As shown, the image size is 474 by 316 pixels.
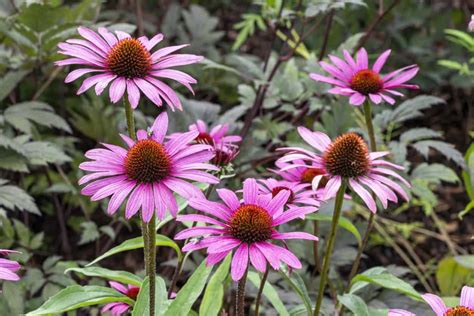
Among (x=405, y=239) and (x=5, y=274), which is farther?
(x=405, y=239)

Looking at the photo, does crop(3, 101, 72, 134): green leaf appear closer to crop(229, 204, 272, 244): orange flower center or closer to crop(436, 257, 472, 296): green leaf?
crop(229, 204, 272, 244): orange flower center

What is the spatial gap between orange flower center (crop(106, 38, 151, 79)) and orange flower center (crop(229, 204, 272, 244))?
343 millimetres

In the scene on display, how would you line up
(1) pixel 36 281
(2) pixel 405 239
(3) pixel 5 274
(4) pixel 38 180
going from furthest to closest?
(2) pixel 405 239, (4) pixel 38 180, (1) pixel 36 281, (3) pixel 5 274

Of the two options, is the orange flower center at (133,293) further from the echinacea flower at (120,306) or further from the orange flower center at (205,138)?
the orange flower center at (205,138)

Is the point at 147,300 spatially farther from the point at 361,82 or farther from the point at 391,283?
the point at 361,82

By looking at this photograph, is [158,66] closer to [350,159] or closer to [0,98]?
[350,159]

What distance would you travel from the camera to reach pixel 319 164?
1.33 metres

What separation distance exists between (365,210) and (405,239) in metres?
0.29

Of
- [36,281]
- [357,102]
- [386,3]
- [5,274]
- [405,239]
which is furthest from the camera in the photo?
[386,3]

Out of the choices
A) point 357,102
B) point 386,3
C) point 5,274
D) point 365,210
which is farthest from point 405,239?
point 5,274

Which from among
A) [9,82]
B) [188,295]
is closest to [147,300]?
[188,295]

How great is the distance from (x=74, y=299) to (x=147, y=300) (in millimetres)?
146

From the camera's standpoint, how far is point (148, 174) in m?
1.15

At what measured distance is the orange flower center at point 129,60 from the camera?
128 cm
